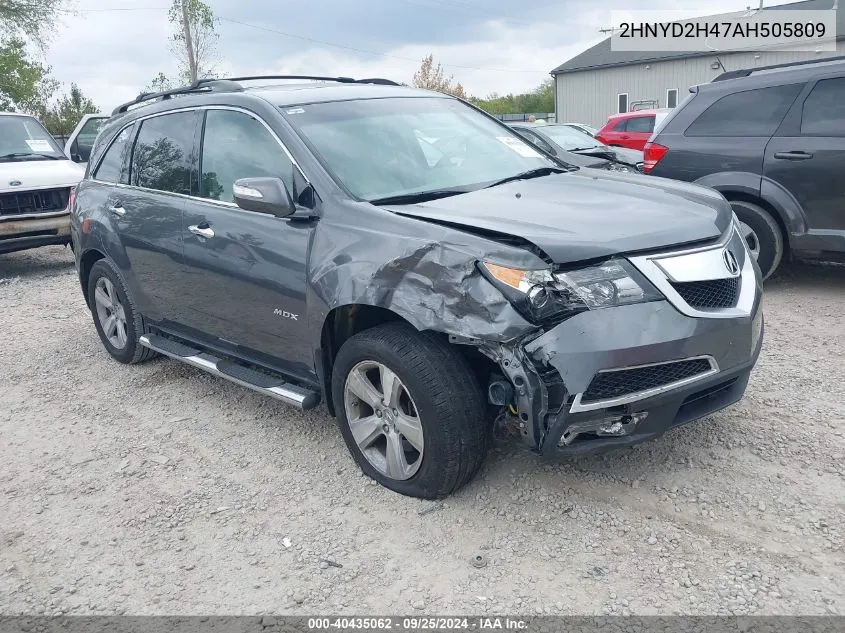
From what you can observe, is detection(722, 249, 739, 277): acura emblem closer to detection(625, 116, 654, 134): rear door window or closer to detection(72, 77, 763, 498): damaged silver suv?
detection(72, 77, 763, 498): damaged silver suv

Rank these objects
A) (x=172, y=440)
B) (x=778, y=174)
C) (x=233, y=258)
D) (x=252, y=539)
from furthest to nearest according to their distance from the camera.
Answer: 1. (x=778, y=174)
2. (x=172, y=440)
3. (x=233, y=258)
4. (x=252, y=539)

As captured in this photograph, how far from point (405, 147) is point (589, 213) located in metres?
1.17

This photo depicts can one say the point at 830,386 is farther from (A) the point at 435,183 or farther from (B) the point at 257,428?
(B) the point at 257,428

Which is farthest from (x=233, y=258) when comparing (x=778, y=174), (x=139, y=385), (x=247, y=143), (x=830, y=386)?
(x=778, y=174)

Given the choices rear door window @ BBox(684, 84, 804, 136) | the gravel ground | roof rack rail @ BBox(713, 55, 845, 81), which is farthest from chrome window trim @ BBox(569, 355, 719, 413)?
roof rack rail @ BBox(713, 55, 845, 81)

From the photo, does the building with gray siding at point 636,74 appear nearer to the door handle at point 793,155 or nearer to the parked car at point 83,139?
the parked car at point 83,139

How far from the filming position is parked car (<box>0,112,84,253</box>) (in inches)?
352

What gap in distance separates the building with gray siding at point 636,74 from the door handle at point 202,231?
29673 mm

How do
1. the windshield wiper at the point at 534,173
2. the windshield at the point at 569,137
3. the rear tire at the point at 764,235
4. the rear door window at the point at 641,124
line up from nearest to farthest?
the windshield wiper at the point at 534,173 < the rear tire at the point at 764,235 < the windshield at the point at 569,137 < the rear door window at the point at 641,124

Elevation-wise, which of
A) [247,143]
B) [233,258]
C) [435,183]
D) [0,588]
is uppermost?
[247,143]

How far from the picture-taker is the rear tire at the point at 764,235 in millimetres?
6324

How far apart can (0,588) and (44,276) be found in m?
7.33

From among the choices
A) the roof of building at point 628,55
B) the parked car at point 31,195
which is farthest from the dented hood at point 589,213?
the roof of building at point 628,55

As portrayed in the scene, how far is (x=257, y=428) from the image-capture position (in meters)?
4.36
